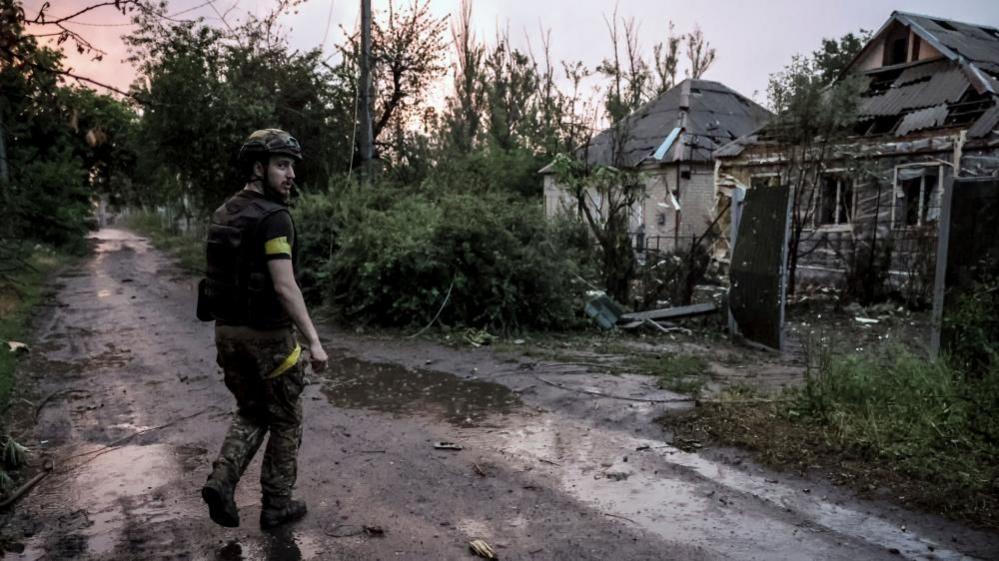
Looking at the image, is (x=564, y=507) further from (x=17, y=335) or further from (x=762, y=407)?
(x=17, y=335)

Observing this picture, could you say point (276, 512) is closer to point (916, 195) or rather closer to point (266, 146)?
point (266, 146)

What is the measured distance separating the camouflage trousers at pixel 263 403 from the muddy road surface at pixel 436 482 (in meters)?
0.32

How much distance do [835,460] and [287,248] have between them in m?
3.50

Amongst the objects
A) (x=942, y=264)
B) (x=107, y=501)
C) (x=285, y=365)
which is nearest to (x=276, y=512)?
(x=285, y=365)

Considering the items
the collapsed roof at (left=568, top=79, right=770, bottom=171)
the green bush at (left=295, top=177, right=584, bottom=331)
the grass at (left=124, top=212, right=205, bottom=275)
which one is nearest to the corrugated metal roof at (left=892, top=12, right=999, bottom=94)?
the collapsed roof at (left=568, top=79, right=770, bottom=171)

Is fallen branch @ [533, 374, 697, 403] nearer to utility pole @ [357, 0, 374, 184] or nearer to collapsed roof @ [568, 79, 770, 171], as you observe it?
utility pole @ [357, 0, 374, 184]

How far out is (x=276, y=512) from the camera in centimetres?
358

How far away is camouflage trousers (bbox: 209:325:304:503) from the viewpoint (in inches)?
135

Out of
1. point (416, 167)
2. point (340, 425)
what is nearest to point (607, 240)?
point (340, 425)

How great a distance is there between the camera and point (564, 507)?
155 inches

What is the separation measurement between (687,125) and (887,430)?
770 inches

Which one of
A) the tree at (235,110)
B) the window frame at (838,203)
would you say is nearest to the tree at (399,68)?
the tree at (235,110)

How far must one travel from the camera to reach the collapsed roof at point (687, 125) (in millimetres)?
21969

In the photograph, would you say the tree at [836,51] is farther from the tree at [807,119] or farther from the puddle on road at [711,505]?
the puddle on road at [711,505]
